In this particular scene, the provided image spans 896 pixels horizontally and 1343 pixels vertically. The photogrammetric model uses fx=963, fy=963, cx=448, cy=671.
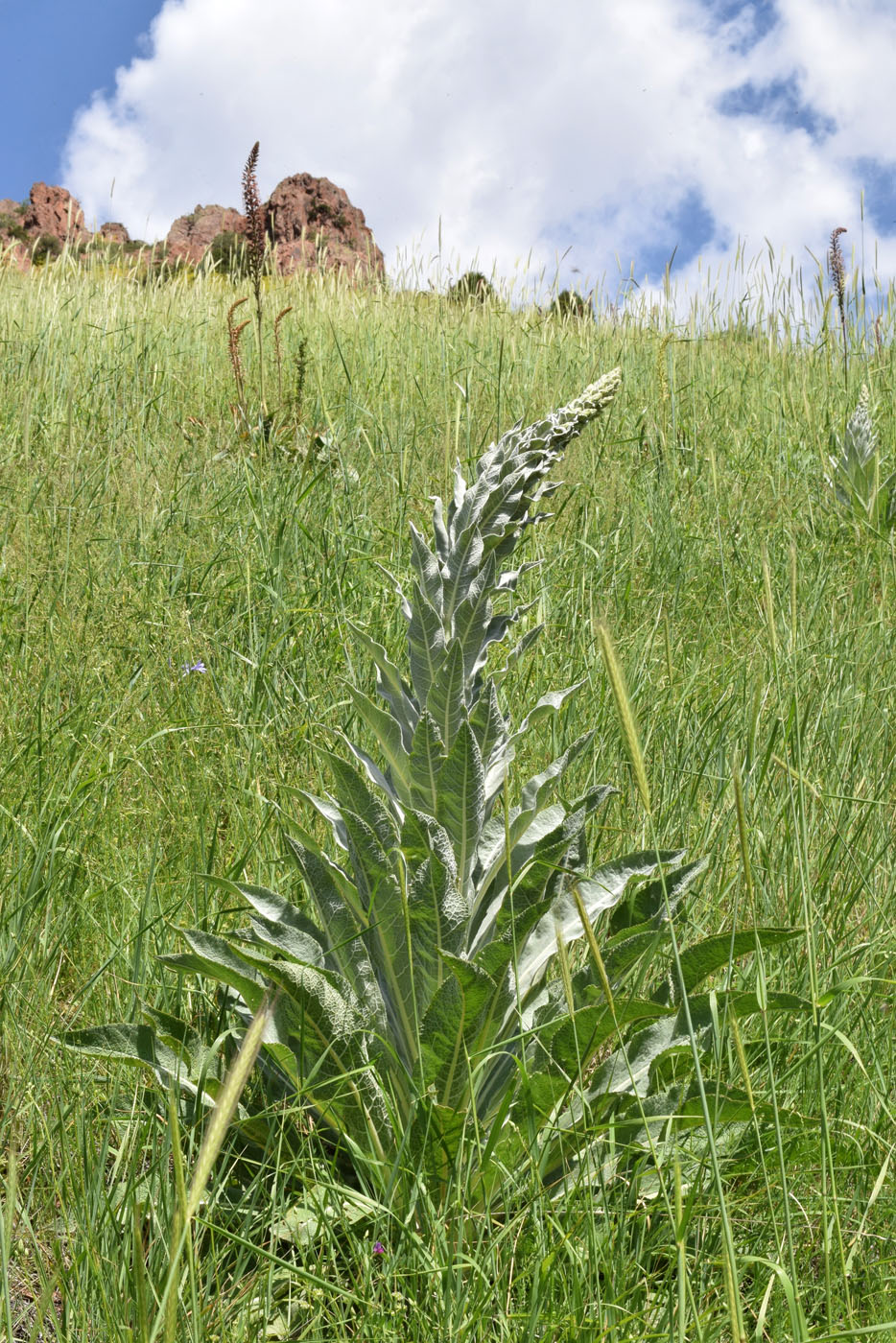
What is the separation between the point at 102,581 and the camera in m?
2.97

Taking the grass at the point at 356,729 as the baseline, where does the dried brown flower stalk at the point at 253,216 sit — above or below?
above

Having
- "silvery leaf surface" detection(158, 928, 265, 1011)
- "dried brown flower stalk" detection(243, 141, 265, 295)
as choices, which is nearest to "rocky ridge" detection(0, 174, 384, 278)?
"dried brown flower stalk" detection(243, 141, 265, 295)

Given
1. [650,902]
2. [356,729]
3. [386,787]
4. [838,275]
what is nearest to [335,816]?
[386,787]

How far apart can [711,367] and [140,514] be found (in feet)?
12.8

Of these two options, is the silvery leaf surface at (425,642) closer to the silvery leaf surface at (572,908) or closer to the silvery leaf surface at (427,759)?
the silvery leaf surface at (427,759)

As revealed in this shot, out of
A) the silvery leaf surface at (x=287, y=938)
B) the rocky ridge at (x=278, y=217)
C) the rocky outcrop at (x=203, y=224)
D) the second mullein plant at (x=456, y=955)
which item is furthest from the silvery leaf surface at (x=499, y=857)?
the rocky outcrop at (x=203, y=224)

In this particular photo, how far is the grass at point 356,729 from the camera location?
1078mm

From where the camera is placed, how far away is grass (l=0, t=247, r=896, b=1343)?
1078 mm

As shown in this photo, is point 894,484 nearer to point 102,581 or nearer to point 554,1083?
point 102,581

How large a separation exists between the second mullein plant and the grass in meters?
0.08

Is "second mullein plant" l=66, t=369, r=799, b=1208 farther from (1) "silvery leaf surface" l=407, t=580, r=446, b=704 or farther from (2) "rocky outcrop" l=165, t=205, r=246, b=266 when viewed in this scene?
(2) "rocky outcrop" l=165, t=205, r=246, b=266

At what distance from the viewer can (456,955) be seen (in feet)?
3.74

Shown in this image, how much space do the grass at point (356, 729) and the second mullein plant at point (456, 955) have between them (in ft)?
0.25

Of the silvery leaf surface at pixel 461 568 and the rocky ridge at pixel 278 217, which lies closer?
the silvery leaf surface at pixel 461 568
